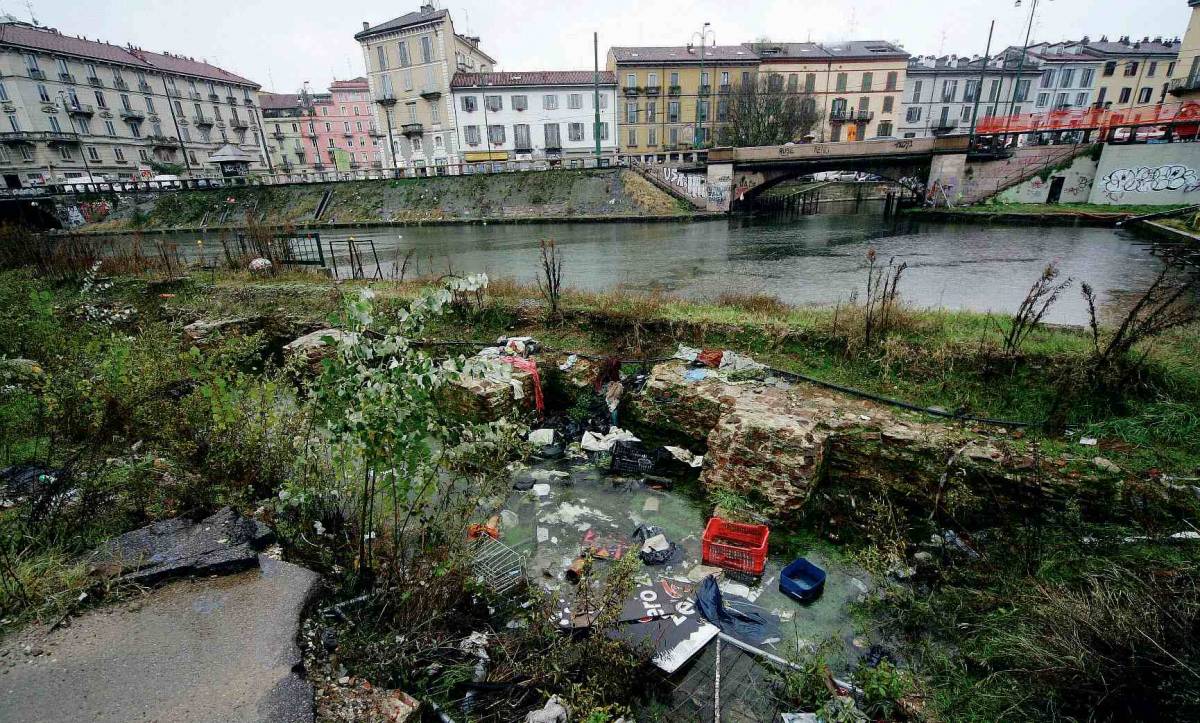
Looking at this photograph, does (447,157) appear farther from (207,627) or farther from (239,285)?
(207,627)

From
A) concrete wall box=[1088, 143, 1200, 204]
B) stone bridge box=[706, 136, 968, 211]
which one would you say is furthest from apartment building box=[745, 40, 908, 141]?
concrete wall box=[1088, 143, 1200, 204]

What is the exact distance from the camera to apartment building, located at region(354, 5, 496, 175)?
38.7 meters

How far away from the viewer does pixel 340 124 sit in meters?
65.7

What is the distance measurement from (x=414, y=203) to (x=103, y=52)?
41.5 m

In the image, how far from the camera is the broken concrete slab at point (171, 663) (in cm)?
214

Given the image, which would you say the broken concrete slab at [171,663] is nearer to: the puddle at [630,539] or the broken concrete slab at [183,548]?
the broken concrete slab at [183,548]

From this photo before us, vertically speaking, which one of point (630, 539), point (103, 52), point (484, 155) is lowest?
point (630, 539)

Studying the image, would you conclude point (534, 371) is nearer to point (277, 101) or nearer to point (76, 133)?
point (76, 133)

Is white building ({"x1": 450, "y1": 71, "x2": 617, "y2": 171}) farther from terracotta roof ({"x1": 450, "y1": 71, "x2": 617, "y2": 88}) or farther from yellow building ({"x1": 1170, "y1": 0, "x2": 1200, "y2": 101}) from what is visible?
yellow building ({"x1": 1170, "y1": 0, "x2": 1200, "y2": 101})

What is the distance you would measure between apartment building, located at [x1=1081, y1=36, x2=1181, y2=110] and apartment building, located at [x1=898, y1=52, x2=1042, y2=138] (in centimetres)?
623

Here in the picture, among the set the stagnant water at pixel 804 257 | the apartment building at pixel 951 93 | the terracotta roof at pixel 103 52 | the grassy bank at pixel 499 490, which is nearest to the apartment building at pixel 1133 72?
the apartment building at pixel 951 93

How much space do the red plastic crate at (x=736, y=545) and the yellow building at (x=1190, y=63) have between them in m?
44.1

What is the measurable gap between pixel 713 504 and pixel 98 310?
11.2 meters

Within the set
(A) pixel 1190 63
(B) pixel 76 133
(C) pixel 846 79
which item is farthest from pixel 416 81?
(A) pixel 1190 63
